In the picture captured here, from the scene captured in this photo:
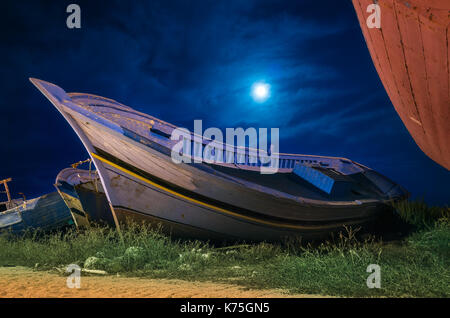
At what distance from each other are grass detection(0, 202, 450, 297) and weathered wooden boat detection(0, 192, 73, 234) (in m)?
2.82

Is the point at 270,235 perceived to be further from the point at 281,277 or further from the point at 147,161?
the point at 147,161

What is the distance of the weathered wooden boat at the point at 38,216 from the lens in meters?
8.59

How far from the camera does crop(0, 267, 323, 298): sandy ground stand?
2.75 meters

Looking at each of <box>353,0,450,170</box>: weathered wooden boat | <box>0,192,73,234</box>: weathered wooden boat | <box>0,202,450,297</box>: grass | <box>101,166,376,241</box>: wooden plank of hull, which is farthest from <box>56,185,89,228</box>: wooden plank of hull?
<box>353,0,450,170</box>: weathered wooden boat

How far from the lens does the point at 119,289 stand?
294cm

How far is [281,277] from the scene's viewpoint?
3699 mm

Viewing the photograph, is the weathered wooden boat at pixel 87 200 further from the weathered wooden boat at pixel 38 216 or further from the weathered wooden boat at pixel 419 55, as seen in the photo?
the weathered wooden boat at pixel 419 55

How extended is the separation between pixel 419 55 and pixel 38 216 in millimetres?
10642

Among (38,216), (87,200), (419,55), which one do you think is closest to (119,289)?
(419,55)

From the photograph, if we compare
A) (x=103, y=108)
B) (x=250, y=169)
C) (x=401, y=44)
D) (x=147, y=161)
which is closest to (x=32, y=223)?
(x=103, y=108)

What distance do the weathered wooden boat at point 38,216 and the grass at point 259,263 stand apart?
9.24 feet

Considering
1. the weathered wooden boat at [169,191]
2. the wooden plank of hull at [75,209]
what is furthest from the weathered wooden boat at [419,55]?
the wooden plank of hull at [75,209]

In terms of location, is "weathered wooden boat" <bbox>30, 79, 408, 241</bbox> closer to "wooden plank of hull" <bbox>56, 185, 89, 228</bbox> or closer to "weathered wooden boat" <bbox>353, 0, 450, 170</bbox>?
"weathered wooden boat" <bbox>353, 0, 450, 170</bbox>

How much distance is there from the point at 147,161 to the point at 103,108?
7.98ft
